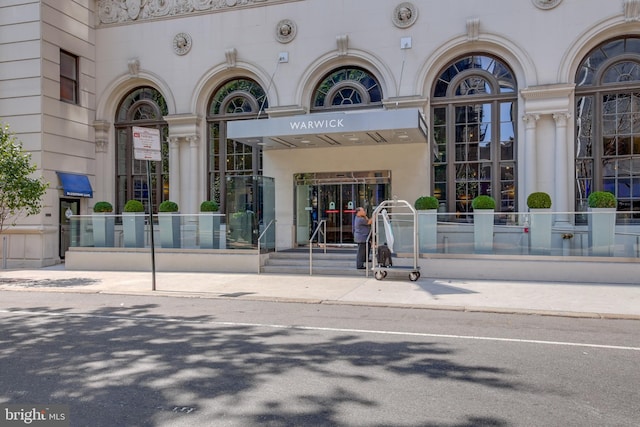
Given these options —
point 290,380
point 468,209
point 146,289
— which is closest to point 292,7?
point 468,209

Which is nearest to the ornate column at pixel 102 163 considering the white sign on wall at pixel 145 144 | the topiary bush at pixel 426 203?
the white sign on wall at pixel 145 144

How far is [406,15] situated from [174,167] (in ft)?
33.2

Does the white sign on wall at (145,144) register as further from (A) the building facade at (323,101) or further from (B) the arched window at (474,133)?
(B) the arched window at (474,133)

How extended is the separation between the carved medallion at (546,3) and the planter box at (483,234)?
24.1 feet

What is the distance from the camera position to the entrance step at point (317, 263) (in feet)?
48.0

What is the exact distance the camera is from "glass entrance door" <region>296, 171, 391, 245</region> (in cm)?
1791

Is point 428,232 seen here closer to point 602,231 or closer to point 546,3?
point 602,231

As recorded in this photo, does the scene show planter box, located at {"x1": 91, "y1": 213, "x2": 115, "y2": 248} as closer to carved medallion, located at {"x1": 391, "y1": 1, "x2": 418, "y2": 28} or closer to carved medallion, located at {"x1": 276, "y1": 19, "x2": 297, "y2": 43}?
carved medallion, located at {"x1": 276, "y1": 19, "x2": 297, "y2": 43}

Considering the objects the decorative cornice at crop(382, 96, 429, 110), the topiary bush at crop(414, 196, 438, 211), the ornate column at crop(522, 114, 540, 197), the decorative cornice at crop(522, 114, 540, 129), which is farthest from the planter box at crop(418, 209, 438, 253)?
the decorative cornice at crop(522, 114, 540, 129)

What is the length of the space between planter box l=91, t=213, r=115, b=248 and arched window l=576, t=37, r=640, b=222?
1493 cm

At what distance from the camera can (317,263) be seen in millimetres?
15430

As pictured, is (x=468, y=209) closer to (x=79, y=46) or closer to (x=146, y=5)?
(x=146, y=5)

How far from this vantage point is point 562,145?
16.1m

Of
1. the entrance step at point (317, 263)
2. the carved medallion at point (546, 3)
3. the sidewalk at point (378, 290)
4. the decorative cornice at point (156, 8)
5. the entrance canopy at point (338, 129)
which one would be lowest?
the sidewalk at point (378, 290)
